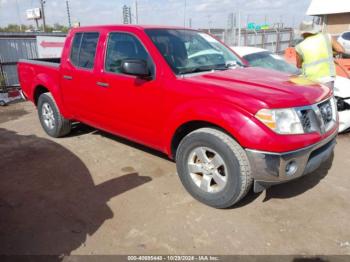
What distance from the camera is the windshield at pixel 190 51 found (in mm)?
3559

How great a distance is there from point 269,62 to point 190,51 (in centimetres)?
284

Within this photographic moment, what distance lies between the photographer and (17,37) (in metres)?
9.98

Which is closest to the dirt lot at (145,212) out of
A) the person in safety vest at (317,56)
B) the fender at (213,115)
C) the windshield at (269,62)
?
the fender at (213,115)

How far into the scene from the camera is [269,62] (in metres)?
6.08

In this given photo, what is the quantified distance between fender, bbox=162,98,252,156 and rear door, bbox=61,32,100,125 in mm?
1528

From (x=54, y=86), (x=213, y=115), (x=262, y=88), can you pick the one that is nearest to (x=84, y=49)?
(x=54, y=86)

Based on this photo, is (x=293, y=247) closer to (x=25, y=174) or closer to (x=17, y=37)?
(x=25, y=174)

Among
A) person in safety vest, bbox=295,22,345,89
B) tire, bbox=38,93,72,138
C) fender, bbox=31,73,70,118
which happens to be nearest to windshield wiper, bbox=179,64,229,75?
person in safety vest, bbox=295,22,345,89

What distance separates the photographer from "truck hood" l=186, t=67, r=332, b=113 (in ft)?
9.09

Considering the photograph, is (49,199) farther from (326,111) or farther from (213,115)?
(326,111)

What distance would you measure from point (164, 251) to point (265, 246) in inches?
34.8

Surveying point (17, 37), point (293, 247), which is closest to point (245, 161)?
point (293, 247)

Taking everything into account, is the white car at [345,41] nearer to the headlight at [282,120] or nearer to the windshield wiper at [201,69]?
the windshield wiper at [201,69]

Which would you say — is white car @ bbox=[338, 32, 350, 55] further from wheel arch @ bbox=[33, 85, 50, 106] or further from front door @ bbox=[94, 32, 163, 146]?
wheel arch @ bbox=[33, 85, 50, 106]
